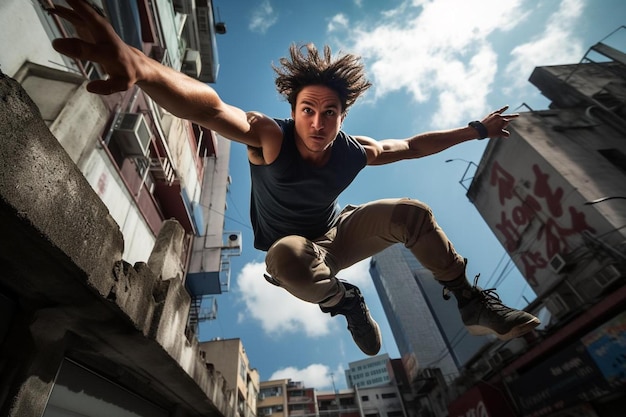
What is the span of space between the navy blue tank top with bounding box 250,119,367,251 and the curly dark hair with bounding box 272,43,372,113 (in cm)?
32

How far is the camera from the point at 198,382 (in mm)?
4141

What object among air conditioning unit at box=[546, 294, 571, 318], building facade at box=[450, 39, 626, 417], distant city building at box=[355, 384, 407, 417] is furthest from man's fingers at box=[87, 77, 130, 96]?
distant city building at box=[355, 384, 407, 417]

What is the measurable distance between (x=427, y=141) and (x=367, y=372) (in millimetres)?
111303

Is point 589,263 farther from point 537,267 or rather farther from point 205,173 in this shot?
point 205,173

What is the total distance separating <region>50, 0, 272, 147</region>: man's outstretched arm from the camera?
118 cm

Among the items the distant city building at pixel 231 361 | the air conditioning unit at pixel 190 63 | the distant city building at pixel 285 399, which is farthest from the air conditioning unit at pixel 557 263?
the distant city building at pixel 285 399

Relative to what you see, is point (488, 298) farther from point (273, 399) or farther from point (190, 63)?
point (273, 399)

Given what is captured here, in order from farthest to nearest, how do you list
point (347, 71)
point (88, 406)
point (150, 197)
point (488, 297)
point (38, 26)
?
1. point (150, 197)
2. point (38, 26)
3. point (88, 406)
4. point (488, 297)
5. point (347, 71)

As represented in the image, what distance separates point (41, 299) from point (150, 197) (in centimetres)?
906

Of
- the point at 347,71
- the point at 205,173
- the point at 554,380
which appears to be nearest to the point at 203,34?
the point at 205,173

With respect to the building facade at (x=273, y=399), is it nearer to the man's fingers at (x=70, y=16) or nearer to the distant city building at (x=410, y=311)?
the distant city building at (x=410, y=311)

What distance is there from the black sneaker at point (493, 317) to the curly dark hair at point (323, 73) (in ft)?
6.62

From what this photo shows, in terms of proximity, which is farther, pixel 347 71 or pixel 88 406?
pixel 88 406

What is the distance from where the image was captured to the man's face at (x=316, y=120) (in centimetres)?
213
